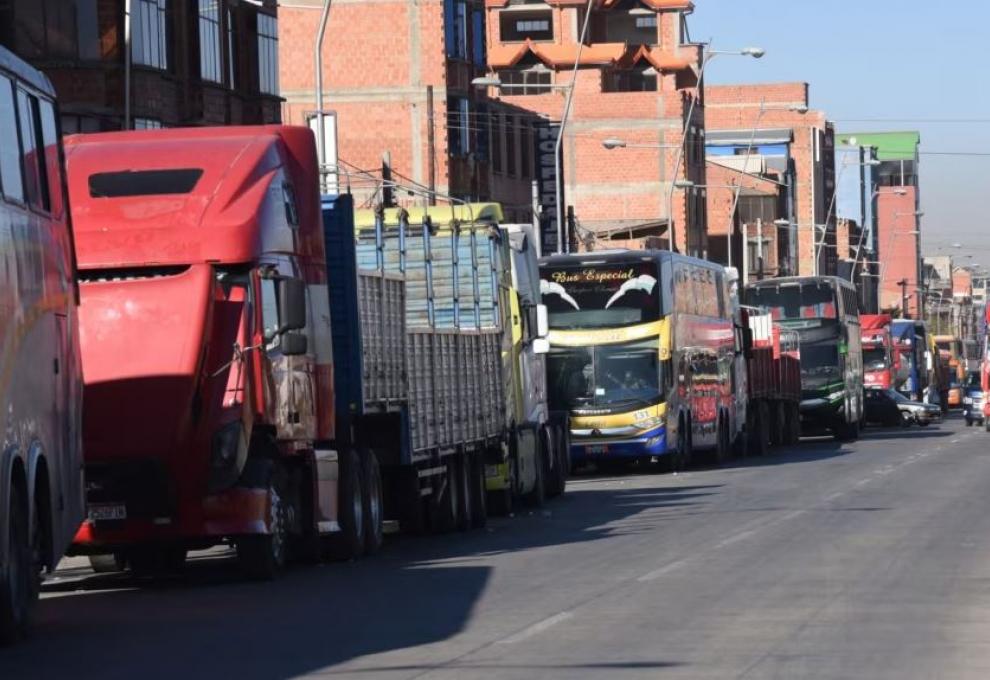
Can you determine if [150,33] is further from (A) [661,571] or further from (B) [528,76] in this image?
(B) [528,76]

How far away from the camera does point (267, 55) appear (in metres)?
52.2

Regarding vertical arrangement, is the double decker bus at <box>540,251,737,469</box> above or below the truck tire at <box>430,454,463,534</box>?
above

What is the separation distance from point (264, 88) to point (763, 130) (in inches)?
3773

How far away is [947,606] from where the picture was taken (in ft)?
50.8

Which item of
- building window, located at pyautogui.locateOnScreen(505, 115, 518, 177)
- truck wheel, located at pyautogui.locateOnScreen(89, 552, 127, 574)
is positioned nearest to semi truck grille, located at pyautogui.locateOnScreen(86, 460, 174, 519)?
truck wheel, located at pyautogui.locateOnScreen(89, 552, 127, 574)

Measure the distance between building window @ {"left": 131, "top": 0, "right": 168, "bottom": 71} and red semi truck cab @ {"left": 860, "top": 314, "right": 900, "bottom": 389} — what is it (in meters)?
48.6

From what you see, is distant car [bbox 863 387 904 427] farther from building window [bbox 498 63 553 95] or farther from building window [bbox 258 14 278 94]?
building window [bbox 258 14 278 94]

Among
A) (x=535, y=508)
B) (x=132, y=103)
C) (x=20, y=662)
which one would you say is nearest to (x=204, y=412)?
(x=20, y=662)

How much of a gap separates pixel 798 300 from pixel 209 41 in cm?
2469

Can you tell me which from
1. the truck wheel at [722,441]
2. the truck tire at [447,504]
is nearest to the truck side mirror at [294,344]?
the truck tire at [447,504]

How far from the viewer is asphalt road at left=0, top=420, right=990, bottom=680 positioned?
1252 cm

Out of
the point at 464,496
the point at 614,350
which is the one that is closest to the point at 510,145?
the point at 614,350

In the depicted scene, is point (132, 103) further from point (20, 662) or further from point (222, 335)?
point (20, 662)

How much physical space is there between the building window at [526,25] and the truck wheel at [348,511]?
8954 cm
